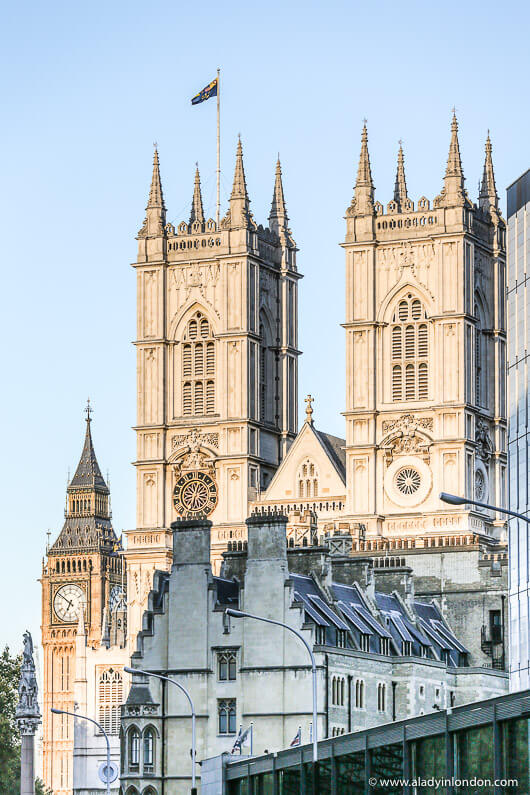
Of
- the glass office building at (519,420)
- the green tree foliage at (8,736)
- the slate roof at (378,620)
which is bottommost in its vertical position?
the green tree foliage at (8,736)

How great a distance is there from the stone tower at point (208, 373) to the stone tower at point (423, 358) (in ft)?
23.7

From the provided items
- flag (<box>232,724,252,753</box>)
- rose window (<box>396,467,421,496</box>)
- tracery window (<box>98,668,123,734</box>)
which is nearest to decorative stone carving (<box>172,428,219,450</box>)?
rose window (<box>396,467,421,496</box>)

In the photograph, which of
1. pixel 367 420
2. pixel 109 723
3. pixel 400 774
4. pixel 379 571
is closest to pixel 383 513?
pixel 367 420

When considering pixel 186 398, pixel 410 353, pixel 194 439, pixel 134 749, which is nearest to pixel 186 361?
pixel 186 398

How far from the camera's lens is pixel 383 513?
149m

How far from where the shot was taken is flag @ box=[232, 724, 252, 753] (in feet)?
303

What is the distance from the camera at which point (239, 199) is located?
15900 centimetres

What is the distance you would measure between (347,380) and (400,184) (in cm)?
1360

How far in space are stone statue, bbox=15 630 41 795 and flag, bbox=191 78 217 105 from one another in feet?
155

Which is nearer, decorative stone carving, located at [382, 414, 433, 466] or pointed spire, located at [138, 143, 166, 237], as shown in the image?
decorative stone carving, located at [382, 414, 433, 466]

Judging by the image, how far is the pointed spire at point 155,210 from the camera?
16088 cm

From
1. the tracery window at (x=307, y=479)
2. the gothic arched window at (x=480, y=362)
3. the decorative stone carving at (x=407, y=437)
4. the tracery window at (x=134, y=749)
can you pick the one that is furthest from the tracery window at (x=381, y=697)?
the tracery window at (x=307, y=479)

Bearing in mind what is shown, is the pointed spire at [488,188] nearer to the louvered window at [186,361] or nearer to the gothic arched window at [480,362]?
the gothic arched window at [480,362]

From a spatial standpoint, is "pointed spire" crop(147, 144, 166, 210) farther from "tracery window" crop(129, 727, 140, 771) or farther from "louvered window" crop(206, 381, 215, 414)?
"tracery window" crop(129, 727, 140, 771)
